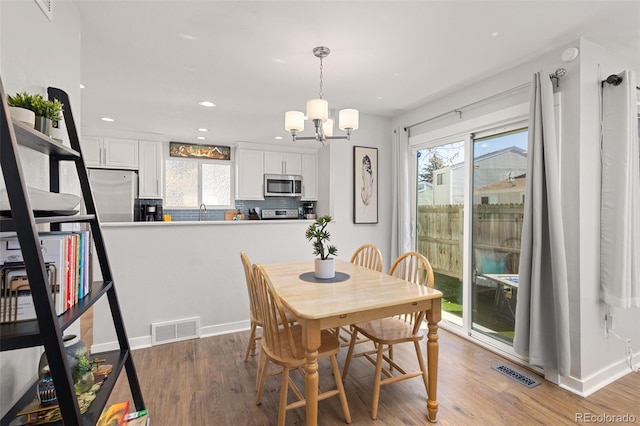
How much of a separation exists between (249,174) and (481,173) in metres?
3.91

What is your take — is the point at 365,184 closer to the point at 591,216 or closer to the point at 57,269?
the point at 591,216

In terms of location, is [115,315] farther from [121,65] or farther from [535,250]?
[535,250]

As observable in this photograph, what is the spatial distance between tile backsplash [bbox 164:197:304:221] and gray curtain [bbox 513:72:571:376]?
4.49 m

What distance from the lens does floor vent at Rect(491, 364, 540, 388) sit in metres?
2.25

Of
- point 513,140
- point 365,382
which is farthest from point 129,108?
point 513,140

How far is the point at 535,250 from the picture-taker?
2252 millimetres

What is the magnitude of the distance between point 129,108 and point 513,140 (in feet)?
13.7

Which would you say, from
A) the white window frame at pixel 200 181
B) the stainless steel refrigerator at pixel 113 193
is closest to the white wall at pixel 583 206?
the white window frame at pixel 200 181

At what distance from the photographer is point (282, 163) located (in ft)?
19.4

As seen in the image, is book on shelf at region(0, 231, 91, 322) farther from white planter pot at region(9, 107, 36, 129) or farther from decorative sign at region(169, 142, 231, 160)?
decorative sign at region(169, 142, 231, 160)

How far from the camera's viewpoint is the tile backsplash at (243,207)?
550cm

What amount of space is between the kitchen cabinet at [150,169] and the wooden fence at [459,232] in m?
4.15

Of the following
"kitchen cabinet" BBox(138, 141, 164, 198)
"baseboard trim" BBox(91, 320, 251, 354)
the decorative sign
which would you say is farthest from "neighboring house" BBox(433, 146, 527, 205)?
"kitchen cabinet" BBox(138, 141, 164, 198)

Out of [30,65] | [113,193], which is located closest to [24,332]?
[30,65]
